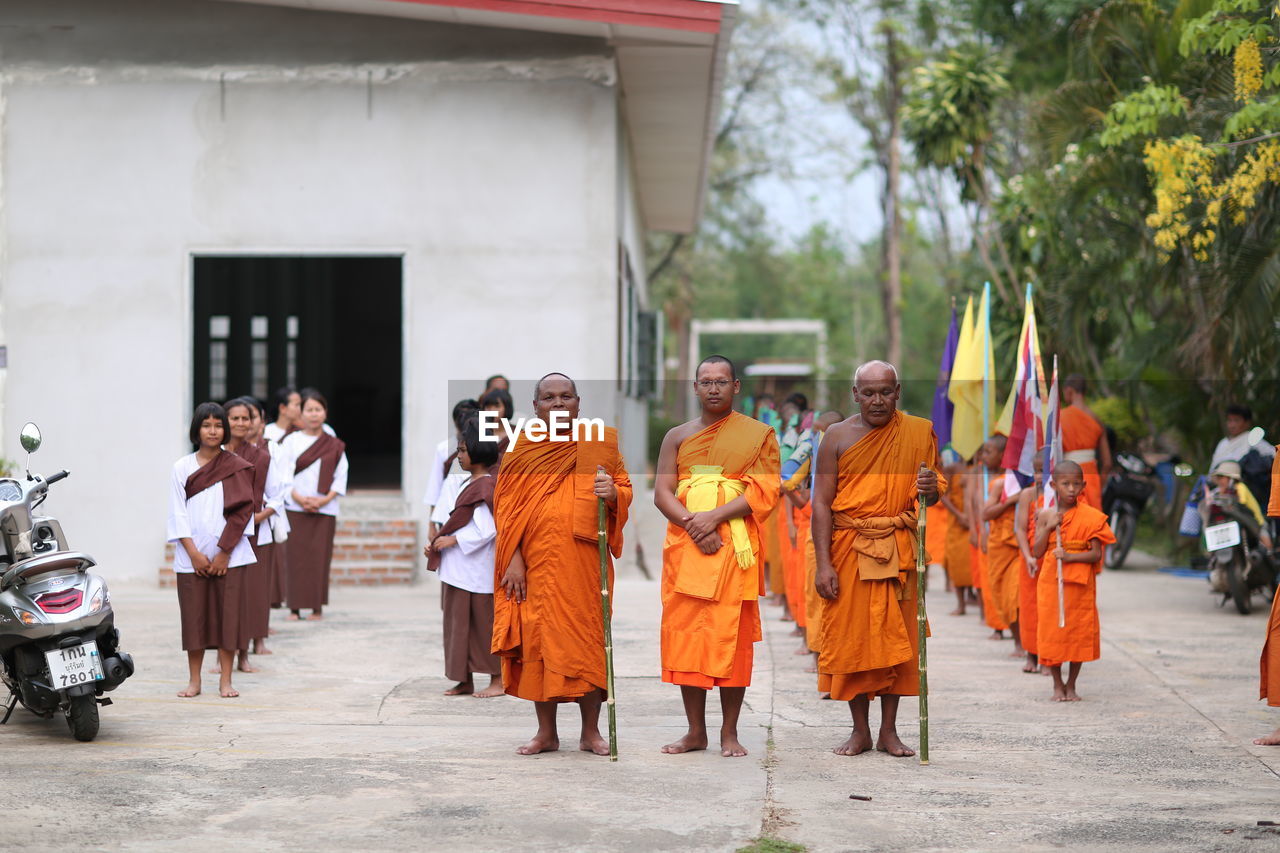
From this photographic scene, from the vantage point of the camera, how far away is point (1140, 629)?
11.1m

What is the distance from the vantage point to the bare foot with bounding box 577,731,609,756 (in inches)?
262

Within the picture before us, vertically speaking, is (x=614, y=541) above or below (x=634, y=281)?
below

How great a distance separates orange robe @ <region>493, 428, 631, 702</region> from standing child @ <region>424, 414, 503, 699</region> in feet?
5.57

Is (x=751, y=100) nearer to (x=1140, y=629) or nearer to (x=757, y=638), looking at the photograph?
(x=1140, y=629)

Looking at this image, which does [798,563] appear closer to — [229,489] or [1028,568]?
[1028,568]

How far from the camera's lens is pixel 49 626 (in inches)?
264

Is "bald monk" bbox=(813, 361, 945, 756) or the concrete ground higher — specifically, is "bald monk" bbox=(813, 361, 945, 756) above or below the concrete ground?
above

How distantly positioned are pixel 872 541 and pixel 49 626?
3.66 metres

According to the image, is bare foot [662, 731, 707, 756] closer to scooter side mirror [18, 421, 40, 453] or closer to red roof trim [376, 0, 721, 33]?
scooter side mirror [18, 421, 40, 453]

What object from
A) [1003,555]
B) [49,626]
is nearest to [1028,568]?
[1003,555]

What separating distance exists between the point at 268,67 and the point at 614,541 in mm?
8738

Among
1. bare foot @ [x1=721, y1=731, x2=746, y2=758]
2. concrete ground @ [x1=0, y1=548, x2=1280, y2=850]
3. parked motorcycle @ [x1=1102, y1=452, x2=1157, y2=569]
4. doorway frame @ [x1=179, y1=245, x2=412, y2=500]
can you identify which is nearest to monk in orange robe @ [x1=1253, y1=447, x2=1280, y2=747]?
concrete ground @ [x1=0, y1=548, x2=1280, y2=850]

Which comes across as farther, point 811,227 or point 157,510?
point 811,227

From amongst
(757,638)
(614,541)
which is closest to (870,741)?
(757,638)
